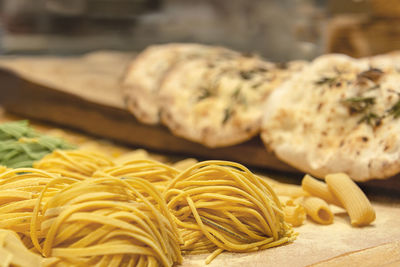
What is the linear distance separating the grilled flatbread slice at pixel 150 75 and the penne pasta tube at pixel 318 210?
1807 millimetres

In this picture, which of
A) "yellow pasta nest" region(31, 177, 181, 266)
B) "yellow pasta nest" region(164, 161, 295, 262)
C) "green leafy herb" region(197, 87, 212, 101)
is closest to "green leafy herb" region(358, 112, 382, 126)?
"yellow pasta nest" region(164, 161, 295, 262)

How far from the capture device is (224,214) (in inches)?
64.5

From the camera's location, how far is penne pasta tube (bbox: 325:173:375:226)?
192 centimetres

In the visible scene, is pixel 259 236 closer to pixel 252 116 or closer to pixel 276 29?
pixel 252 116

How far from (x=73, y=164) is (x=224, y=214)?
0.84 m

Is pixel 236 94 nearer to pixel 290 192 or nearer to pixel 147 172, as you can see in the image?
pixel 290 192

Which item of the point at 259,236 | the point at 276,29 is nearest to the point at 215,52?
the point at 276,29

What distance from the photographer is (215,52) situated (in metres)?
4.24

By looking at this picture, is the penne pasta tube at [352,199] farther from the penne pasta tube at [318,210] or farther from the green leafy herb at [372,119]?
the green leafy herb at [372,119]

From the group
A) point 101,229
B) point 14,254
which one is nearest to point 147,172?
point 101,229

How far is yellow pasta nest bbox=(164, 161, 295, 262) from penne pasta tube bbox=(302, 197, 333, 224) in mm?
326

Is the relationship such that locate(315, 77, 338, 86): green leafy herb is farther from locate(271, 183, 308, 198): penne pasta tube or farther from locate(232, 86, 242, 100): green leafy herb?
locate(271, 183, 308, 198): penne pasta tube

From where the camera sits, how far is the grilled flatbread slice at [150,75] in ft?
12.2

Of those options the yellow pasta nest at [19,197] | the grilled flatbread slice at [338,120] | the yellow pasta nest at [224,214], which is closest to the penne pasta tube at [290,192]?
the grilled flatbread slice at [338,120]
